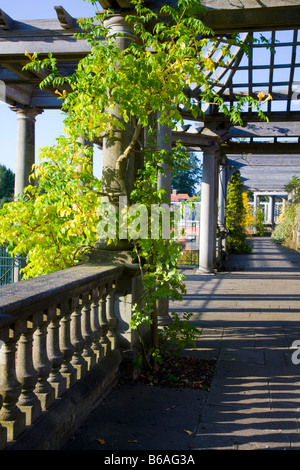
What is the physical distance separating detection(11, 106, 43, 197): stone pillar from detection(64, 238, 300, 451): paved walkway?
15.2 ft

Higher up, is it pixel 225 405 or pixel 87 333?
pixel 87 333

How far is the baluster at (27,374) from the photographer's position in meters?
2.40

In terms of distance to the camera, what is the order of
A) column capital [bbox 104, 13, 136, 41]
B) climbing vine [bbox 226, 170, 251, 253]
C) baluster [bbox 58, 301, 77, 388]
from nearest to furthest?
baluster [bbox 58, 301, 77, 388]
column capital [bbox 104, 13, 136, 41]
climbing vine [bbox 226, 170, 251, 253]

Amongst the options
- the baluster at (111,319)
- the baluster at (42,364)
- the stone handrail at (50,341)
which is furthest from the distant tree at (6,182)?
the baluster at (42,364)

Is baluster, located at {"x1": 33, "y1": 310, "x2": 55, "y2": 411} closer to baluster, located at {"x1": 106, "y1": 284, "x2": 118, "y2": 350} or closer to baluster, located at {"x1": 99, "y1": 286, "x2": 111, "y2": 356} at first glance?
baluster, located at {"x1": 99, "y1": 286, "x2": 111, "y2": 356}

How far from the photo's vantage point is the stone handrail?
2.23 m

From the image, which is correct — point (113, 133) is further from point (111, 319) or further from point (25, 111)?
point (25, 111)

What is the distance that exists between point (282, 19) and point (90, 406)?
382 cm

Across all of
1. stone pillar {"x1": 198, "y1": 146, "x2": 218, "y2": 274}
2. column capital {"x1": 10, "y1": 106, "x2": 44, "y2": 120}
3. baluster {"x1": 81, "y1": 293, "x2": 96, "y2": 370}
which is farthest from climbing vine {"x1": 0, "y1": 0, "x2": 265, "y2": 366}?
stone pillar {"x1": 198, "y1": 146, "x2": 218, "y2": 274}

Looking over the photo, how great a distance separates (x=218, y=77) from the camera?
7.24 metres

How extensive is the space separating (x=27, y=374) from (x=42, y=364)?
A: 0.18m

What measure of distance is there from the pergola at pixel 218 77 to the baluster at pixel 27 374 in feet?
9.91

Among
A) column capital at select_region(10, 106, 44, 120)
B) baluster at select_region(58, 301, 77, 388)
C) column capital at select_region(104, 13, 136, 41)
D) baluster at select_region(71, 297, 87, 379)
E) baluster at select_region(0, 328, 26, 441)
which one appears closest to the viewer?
baluster at select_region(0, 328, 26, 441)

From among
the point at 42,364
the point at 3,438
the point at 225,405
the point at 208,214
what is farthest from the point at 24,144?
the point at 3,438
